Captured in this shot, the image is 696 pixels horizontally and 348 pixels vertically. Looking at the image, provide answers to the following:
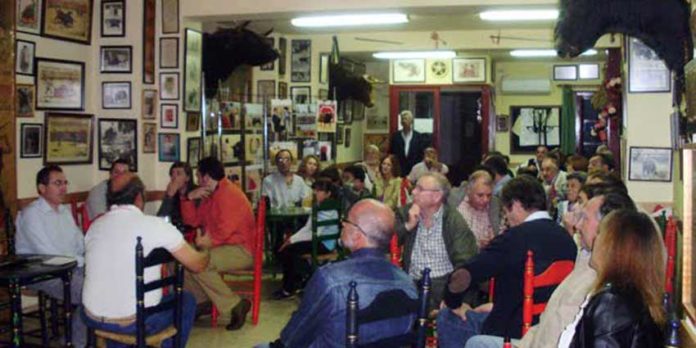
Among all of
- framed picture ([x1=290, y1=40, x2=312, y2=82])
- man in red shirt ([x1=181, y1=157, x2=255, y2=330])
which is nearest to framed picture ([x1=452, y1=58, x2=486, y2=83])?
framed picture ([x1=290, y1=40, x2=312, y2=82])

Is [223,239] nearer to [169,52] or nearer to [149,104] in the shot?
[149,104]

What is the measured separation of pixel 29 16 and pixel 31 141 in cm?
104

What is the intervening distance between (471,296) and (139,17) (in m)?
4.55

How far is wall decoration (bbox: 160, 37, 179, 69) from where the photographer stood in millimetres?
8078

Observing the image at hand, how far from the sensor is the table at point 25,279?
466 cm

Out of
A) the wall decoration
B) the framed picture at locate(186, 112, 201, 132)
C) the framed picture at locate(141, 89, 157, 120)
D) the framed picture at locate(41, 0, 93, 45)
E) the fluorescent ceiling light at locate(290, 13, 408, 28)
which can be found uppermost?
the fluorescent ceiling light at locate(290, 13, 408, 28)

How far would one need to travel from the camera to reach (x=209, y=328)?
658 centimetres

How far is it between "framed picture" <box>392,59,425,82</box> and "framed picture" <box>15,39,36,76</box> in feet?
24.1

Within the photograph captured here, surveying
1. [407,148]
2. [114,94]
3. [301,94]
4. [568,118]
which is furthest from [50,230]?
[568,118]

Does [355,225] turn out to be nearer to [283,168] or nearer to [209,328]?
[209,328]

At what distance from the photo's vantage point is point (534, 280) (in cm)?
385

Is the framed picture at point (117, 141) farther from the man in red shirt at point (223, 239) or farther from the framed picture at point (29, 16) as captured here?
the man in red shirt at point (223, 239)

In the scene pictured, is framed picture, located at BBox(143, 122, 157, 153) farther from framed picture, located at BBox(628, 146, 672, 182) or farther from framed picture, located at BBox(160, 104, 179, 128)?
framed picture, located at BBox(628, 146, 672, 182)

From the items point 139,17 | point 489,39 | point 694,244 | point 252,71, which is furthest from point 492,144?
point 694,244
